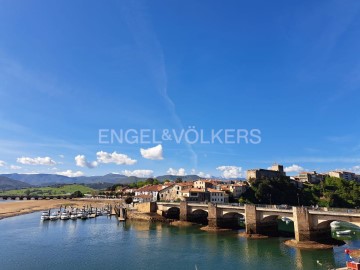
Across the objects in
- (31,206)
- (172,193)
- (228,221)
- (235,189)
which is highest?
(235,189)

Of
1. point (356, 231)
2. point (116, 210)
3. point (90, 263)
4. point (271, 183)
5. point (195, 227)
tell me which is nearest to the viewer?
point (90, 263)

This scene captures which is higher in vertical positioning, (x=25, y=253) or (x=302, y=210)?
(x=302, y=210)

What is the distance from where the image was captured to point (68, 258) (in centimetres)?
4856

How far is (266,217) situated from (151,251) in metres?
27.1

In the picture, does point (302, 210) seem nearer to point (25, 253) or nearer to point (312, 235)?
point (312, 235)

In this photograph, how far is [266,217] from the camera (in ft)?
213

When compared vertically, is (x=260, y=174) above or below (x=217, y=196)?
above

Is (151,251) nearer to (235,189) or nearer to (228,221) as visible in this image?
(228,221)

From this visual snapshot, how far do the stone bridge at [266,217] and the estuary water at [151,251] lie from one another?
14.0 ft

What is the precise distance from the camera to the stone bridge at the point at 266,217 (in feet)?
175

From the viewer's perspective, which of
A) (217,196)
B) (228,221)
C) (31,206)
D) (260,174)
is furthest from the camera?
(260,174)

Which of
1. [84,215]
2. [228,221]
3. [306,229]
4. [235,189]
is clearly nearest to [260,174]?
[235,189]

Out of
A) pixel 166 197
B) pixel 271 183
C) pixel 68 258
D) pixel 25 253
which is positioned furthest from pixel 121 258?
pixel 271 183

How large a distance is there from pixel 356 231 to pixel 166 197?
71865mm
